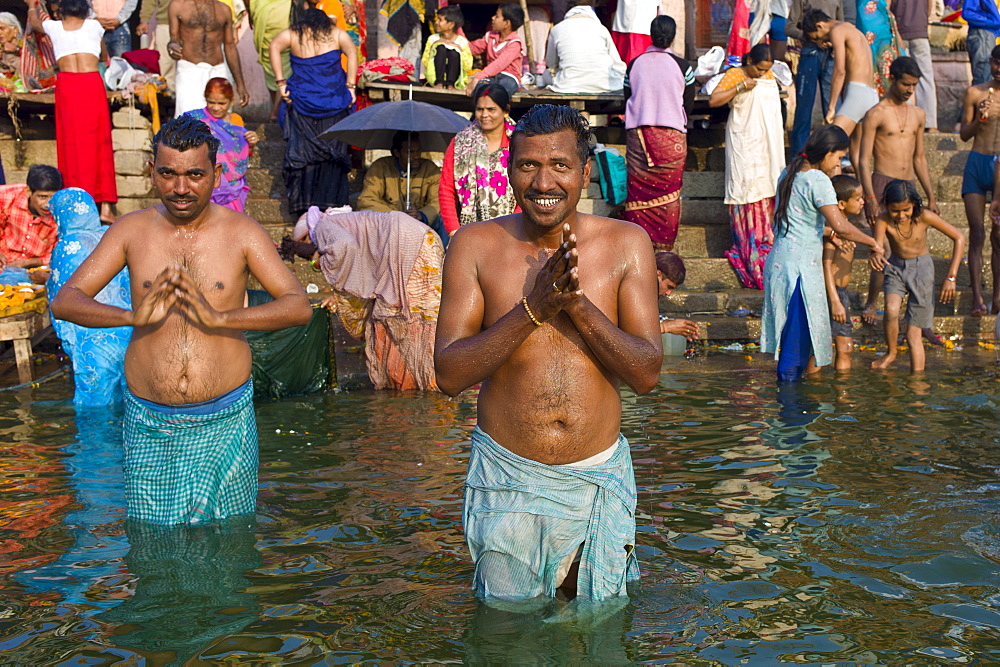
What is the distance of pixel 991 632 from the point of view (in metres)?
3.78

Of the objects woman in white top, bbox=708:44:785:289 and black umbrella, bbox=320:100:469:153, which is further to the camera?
woman in white top, bbox=708:44:785:289

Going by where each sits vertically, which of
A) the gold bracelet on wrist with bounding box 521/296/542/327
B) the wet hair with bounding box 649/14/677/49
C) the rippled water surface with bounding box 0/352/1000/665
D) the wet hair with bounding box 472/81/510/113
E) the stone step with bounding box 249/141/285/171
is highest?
the wet hair with bounding box 649/14/677/49

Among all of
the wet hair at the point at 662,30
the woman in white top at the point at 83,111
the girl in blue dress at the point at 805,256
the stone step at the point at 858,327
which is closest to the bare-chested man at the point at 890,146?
the stone step at the point at 858,327

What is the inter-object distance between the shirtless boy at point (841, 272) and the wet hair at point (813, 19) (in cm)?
324

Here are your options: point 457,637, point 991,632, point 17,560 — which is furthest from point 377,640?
point 991,632

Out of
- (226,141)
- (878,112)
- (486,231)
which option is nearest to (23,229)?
(226,141)

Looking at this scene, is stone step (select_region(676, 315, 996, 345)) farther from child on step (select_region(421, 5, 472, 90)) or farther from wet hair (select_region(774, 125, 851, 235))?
child on step (select_region(421, 5, 472, 90))

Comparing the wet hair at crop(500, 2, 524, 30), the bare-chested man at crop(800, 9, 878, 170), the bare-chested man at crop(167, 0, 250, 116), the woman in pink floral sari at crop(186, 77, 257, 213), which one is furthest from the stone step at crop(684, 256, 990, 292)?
the bare-chested man at crop(167, 0, 250, 116)

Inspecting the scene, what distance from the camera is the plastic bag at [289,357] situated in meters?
7.93

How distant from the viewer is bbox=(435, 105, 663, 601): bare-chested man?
3438mm

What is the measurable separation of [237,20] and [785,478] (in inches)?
382

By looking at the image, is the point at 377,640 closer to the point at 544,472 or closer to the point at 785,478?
the point at 544,472

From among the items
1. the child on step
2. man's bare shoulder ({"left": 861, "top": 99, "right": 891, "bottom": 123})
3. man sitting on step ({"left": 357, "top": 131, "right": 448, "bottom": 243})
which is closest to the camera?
man sitting on step ({"left": 357, "top": 131, "right": 448, "bottom": 243})

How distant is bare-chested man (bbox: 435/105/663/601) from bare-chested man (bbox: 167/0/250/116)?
26.7ft
